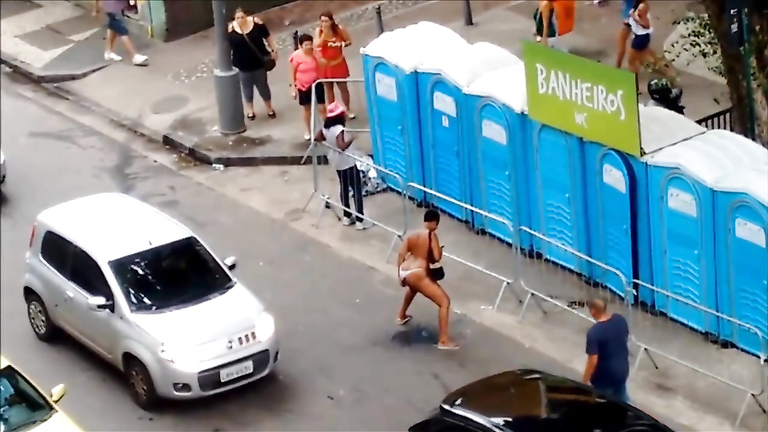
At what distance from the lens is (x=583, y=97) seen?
12656mm

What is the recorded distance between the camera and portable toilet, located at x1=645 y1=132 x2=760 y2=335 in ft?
38.8

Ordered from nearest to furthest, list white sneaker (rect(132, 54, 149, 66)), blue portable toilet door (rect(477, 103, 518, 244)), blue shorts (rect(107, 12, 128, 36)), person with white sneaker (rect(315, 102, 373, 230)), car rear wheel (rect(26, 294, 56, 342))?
car rear wheel (rect(26, 294, 56, 342)) → blue portable toilet door (rect(477, 103, 518, 244)) → person with white sneaker (rect(315, 102, 373, 230)) → blue shorts (rect(107, 12, 128, 36)) → white sneaker (rect(132, 54, 149, 66))

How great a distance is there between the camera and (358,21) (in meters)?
22.0

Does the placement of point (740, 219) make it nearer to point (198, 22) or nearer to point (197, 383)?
point (197, 383)

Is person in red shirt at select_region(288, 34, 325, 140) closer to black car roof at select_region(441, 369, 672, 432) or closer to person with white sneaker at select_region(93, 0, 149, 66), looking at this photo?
person with white sneaker at select_region(93, 0, 149, 66)

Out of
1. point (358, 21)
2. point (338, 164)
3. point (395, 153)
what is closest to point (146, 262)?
point (338, 164)

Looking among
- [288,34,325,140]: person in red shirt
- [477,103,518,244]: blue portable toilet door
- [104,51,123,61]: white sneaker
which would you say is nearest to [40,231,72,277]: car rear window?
[477,103,518,244]: blue portable toilet door

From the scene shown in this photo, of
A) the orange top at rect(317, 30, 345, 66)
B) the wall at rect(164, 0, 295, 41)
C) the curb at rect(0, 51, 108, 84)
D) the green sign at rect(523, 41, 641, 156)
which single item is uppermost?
the green sign at rect(523, 41, 641, 156)

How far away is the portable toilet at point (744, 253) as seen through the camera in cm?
1131

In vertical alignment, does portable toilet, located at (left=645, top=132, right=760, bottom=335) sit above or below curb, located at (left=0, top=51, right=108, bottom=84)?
above

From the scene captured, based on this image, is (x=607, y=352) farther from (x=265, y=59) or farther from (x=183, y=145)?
(x=183, y=145)

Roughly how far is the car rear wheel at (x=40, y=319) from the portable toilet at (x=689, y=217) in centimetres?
585

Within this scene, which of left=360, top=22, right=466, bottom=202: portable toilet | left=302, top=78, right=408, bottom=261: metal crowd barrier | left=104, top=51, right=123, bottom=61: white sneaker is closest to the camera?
left=302, top=78, right=408, bottom=261: metal crowd barrier

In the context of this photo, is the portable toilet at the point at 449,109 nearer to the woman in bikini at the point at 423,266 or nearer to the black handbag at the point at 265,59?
the woman in bikini at the point at 423,266
